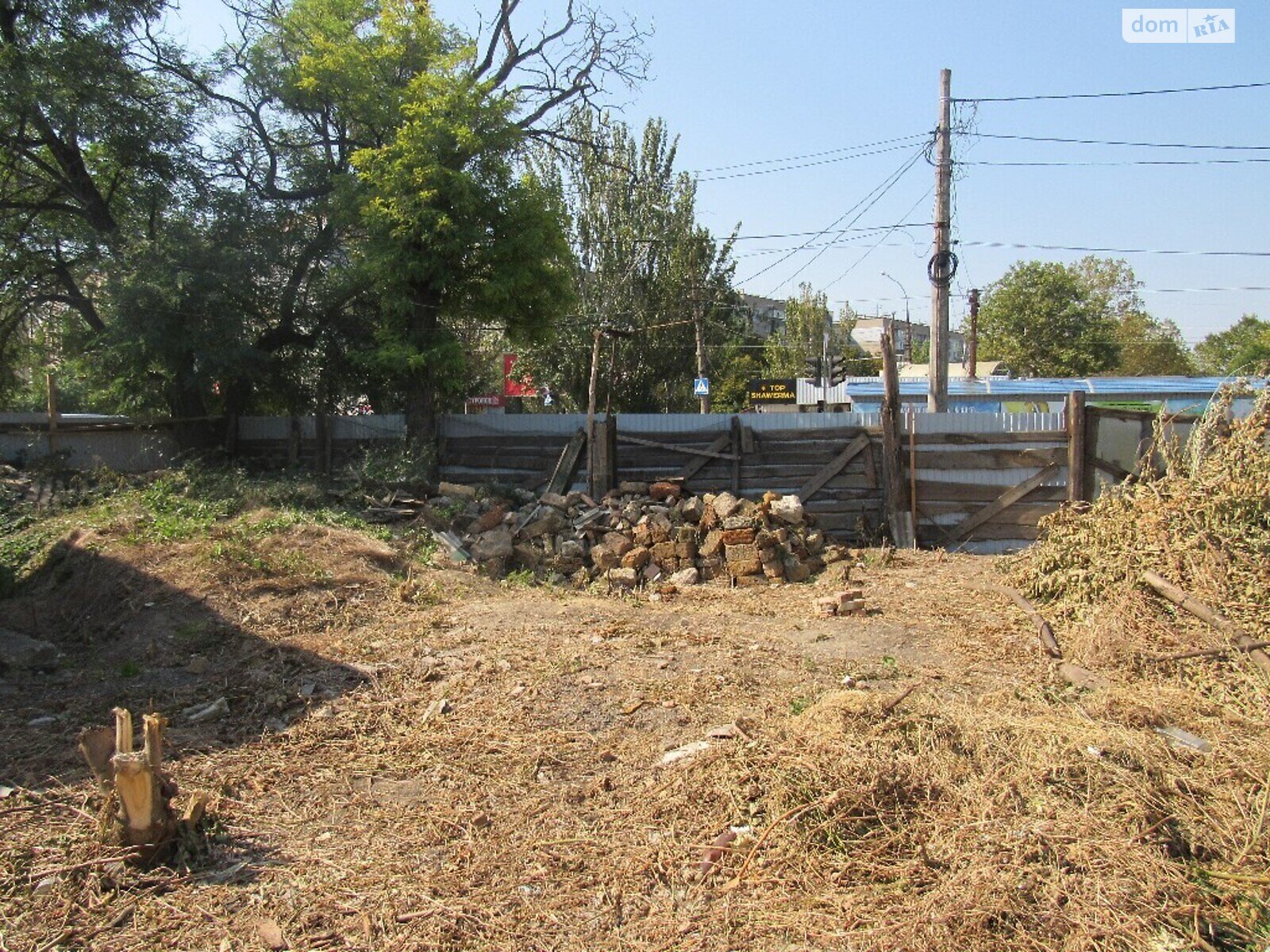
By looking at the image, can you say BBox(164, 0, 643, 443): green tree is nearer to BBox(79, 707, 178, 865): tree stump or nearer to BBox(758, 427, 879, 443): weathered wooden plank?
BBox(758, 427, 879, 443): weathered wooden plank

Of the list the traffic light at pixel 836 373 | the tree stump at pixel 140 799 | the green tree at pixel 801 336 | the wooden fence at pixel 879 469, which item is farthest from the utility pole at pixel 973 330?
the tree stump at pixel 140 799

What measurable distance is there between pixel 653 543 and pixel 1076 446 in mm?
5739

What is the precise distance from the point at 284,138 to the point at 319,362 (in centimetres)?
414

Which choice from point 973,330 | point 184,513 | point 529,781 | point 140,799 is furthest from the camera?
point 973,330

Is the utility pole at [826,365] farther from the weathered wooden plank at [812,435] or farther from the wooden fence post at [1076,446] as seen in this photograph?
the wooden fence post at [1076,446]

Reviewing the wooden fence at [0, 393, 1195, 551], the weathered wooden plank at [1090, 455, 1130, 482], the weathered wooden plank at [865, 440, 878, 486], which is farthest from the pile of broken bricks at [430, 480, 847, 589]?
the weathered wooden plank at [1090, 455, 1130, 482]

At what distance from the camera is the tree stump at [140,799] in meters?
3.81

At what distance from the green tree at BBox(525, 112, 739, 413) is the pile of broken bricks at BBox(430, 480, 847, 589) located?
37.7 ft

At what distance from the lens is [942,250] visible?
14852 mm

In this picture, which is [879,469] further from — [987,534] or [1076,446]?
[1076,446]

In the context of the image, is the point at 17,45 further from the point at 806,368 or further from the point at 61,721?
the point at 806,368

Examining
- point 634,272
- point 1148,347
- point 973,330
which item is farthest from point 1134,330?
point 634,272

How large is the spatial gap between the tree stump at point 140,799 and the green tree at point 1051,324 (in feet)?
131

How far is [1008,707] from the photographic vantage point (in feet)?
18.4
